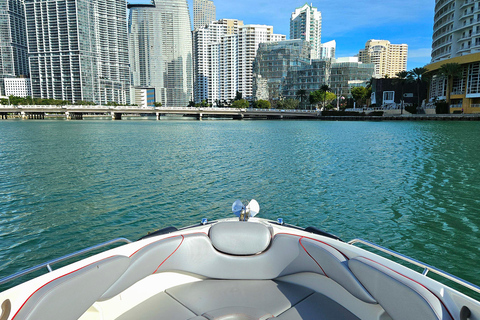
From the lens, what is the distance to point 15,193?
1321cm

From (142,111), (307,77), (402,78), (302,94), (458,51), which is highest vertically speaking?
(307,77)

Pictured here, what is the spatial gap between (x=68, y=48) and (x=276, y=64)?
117139 millimetres

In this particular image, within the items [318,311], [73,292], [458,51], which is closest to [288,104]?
[458,51]

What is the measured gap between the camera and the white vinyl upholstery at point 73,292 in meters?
2.47

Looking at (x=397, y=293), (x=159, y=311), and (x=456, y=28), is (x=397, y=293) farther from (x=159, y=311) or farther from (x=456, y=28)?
(x=456, y=28)

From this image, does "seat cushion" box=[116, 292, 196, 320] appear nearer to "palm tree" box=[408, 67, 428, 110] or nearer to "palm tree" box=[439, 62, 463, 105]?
"palm tree" box=[439, 62, 463, 105]

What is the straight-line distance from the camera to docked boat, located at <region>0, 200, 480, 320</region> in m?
2.62

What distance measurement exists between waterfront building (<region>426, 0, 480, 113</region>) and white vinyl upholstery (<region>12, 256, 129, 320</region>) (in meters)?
80.2

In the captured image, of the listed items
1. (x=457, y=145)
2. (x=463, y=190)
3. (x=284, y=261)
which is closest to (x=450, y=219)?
(x=463, y=190)

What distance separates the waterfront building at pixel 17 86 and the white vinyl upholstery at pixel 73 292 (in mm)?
230811

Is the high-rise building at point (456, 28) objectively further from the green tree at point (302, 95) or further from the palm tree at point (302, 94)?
the green tree at point (302, 95)

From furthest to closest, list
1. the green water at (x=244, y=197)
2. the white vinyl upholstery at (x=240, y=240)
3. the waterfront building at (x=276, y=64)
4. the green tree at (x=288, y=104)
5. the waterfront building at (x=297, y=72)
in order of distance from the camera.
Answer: the waterfront building at (x=276, y=64) → the waterfront building at (x=297, y=72) → the green tree at (x=288, y=104) → the green water at (x=244, y=197) → the white vinyl upholstery at (x=240, y=240)

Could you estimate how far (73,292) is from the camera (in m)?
2.73

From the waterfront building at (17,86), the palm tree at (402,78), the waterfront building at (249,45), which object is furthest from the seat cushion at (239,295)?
the waterfront building at (17,86)
